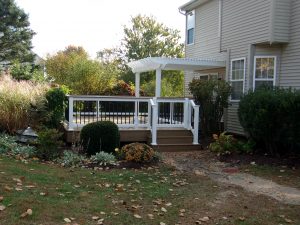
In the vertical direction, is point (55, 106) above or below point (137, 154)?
above

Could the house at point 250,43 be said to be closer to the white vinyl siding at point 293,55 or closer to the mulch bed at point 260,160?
the white vinyl siding at point 293,55

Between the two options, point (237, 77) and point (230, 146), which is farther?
point (237, 77)

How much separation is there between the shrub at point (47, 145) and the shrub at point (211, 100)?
5420mm

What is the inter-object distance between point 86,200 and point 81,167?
9.51ft

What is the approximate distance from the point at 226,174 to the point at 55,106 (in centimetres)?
571

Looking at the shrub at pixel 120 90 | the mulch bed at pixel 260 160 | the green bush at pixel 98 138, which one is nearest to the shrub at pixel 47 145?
the green bush at pixel 98 138

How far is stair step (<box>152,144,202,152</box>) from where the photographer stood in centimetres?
1152

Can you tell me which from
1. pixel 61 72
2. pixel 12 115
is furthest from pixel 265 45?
pixel 61 72

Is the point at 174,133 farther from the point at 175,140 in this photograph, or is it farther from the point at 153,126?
the point at 153,126

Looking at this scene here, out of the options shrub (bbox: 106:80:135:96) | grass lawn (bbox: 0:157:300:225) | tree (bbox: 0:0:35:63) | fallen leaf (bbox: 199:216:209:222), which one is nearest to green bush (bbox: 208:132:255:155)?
grass lawn (bbox: 0:157:300:225)

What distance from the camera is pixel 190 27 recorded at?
1783 cm

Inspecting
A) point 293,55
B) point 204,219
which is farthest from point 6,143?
point 293,55

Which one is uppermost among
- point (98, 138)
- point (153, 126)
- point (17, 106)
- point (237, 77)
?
point (237, 77)

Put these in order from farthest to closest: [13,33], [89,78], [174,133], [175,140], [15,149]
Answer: [13,33], [89,78], [174,133], [175,140], [15,149]
